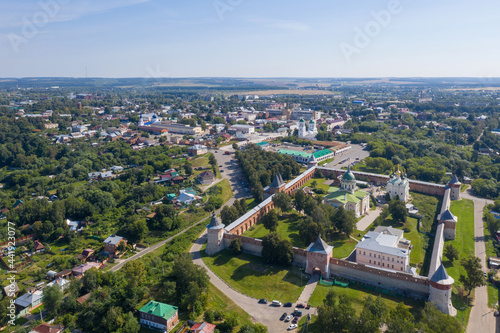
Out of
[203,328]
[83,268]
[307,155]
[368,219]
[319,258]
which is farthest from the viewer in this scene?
[307,155]

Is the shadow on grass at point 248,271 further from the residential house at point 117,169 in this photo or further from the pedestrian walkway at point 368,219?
the residential house at point 117,169

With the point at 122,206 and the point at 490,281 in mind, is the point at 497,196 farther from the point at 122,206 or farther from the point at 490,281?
the point at 122,206

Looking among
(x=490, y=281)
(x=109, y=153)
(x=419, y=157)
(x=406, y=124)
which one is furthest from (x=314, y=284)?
(x=406, y=124)

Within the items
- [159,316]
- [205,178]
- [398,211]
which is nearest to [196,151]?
[205,178]

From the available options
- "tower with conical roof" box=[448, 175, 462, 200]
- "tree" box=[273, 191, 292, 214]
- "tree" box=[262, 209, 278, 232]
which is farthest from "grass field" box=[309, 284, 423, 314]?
"tower with conical roof" box=[448, 175, 462, 200]

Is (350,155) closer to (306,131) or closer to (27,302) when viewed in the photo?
(306,131)

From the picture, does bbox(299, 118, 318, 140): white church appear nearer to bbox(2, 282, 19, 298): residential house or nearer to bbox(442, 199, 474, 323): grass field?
bbox(442, 199, 474, 323): grass field
